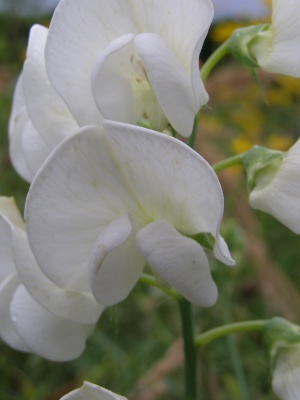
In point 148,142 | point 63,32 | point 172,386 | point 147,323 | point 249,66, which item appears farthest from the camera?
point 147,323

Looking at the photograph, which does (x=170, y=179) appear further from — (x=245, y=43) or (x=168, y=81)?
(x=245, y=43)

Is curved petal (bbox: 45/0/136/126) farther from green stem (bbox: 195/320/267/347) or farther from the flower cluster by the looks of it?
green stem (bbox: 195/320/267/347)

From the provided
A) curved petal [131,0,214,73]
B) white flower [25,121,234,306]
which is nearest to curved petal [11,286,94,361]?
white flower [25,121,234,306]

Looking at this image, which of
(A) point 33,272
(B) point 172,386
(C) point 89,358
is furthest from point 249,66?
(C) point 89,358

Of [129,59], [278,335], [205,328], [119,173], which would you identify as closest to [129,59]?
[129,59]

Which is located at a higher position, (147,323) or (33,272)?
(33,272)

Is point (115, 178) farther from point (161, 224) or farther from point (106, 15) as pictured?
point (106, 15)

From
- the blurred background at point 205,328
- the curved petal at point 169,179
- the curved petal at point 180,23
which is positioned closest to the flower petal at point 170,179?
the curved petal at point 169,179

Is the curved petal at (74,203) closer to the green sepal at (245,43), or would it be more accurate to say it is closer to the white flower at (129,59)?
the white flower at (129,59)
